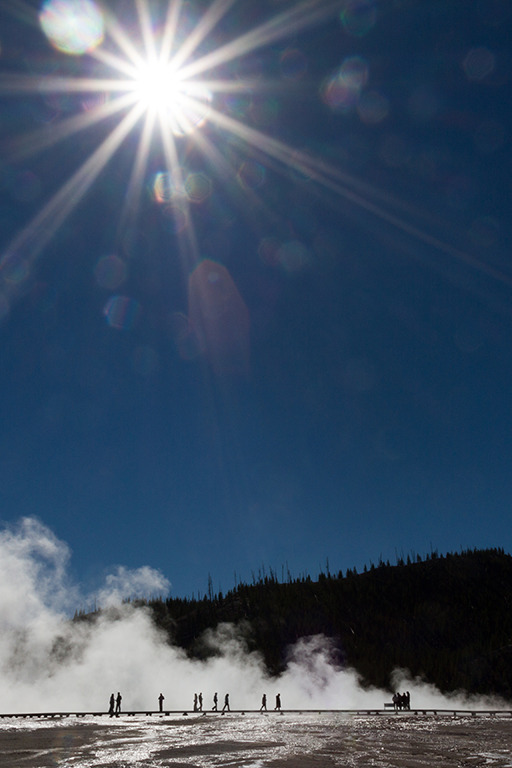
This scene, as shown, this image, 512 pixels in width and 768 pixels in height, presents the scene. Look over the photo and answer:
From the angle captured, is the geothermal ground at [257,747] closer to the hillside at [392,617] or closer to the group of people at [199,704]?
the group of people at [199,704]

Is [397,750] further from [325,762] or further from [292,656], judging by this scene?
[292,656]

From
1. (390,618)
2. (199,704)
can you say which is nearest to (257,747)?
(199,704)

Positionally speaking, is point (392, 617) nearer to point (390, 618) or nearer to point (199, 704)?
point (390, 618)

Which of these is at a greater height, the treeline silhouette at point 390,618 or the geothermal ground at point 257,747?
Answer: the treeline silhouette at point 390,618

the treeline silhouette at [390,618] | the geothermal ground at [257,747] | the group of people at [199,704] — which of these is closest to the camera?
the geothermal ground at [257,747]

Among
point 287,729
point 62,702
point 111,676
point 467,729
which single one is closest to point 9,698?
point 62,702

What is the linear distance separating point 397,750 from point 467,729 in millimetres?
11731

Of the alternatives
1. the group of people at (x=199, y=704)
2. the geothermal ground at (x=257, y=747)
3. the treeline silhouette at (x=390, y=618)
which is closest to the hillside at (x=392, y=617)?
the treeline silhouette at (x=390, y=618)

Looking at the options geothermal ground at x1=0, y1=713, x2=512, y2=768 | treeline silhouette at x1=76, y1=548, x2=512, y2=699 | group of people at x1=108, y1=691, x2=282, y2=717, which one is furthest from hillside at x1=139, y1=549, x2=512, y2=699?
geothermal ground at x1=0, y1=713, x2=512, y2=768

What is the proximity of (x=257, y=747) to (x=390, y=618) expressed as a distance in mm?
109949

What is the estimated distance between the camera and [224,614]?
13475cm

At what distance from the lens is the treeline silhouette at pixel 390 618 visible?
9000 cm

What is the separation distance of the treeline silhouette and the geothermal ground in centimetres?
6688

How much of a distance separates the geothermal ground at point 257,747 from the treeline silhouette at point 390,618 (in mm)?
66878
